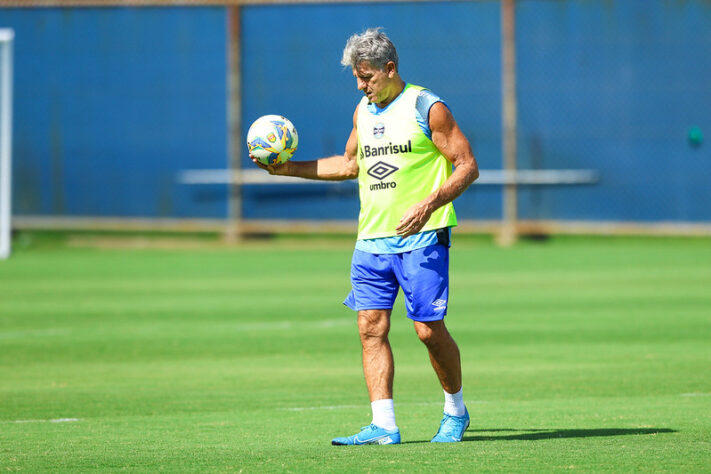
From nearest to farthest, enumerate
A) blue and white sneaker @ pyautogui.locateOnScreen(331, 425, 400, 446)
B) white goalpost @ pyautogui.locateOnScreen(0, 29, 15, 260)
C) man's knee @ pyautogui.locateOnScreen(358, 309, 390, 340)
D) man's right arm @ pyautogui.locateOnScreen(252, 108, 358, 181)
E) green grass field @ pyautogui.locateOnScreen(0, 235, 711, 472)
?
green grass field @ pyautogui.locateOnScreen(0, 235, 711, 472), blue and white sneaker @ pyautogui.locateOnScreen(331, 425, 400, 446), man's knee @ pyautogui.locateOnScreen(358, 309, 390, 340), man's right arm @ pyautogui.locateOnScreen(252, 108, 358, 181), white goalpost @ pyautogui.locateOnScreen(0, 29, 15, 260)

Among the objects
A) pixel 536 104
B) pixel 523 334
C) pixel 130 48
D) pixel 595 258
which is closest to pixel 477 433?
pixel 523 334

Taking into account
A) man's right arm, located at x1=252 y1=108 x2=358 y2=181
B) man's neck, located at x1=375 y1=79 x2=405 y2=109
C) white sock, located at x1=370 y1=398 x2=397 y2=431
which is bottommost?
white sock, located at x1=370 y1=398 x2=397 y2=431

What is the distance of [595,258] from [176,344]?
9.83 m

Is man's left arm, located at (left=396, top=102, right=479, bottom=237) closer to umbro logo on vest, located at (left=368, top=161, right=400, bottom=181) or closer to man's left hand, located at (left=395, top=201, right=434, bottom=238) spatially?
man's left hand, located at (left=395, top=201, right=434, bottom=238)

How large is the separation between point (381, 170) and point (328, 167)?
24.0 inches

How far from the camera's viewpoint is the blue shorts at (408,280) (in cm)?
725

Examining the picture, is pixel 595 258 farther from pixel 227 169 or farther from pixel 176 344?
pixel 176 344

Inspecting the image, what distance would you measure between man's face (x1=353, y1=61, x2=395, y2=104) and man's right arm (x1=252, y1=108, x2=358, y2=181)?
50 centimetres

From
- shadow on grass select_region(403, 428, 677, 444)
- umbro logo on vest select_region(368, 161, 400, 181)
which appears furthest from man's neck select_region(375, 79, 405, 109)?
shadow on grass select_region(403, 428, 677, 444)

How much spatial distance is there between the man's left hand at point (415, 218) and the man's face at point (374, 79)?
0.71 m

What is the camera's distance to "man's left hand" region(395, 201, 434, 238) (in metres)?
7.07

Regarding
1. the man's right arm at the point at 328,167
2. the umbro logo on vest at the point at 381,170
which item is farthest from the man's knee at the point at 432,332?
the man's right arm at the point at 328,167

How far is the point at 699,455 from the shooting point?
258 inches

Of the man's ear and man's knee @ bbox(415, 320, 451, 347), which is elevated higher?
the man's ear
